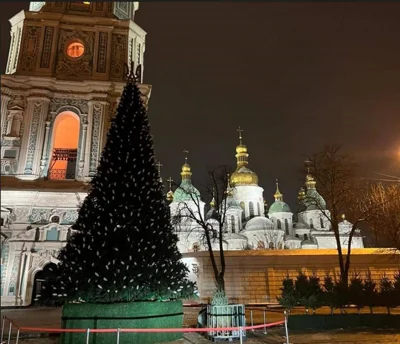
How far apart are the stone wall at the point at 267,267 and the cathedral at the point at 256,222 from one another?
43.7 ft

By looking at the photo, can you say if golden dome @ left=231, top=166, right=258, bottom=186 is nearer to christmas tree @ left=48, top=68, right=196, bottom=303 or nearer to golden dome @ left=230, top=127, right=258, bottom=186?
golden dome @ left=230, top=127, right=258, bottom=186

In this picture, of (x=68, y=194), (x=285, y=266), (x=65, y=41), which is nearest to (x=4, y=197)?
(x=68, y=194)

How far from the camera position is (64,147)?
25.6 metres

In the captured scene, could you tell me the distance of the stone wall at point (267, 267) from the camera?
2442cm

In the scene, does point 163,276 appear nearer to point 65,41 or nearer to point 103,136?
point 103,136

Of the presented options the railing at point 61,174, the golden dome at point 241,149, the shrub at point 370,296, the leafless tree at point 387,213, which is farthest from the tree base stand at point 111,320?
the golden dome at point 241,149

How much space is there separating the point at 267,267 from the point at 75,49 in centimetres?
A: 2042

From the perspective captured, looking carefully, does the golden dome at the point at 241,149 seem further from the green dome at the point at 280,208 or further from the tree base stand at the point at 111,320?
the tree base stand at the point at 111,320

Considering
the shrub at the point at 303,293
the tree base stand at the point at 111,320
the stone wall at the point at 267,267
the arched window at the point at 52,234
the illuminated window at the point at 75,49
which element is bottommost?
the tree base stand at the point at 111,320

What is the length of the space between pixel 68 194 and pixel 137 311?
41.0 feet

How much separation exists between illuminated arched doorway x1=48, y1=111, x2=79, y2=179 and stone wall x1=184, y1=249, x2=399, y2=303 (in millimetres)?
10657

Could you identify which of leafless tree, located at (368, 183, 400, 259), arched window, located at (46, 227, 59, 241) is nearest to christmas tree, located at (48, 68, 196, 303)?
arched window, located at (46, 227, 59, 241)

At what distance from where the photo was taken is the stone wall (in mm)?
24422

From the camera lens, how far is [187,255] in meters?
26.2
